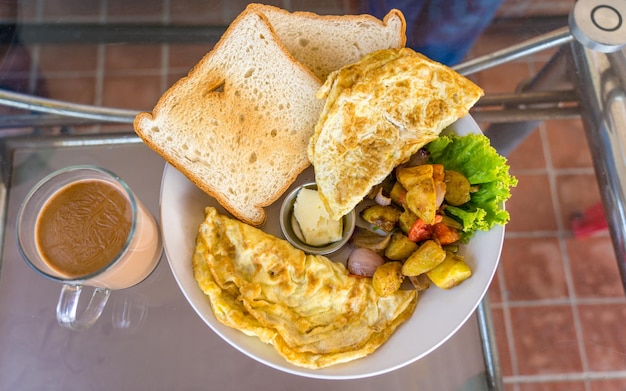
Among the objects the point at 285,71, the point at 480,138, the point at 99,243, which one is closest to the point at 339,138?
the point at 285,71

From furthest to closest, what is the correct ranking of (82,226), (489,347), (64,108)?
(64,108)
(489,347)
(82,226)

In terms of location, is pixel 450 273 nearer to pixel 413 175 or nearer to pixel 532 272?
pixel 413 175

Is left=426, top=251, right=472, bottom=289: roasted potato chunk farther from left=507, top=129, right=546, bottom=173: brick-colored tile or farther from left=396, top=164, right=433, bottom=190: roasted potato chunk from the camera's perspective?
left=507, top=129, right=546, bottom=173: brick-colored tile

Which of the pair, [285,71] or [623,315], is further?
[623,315]

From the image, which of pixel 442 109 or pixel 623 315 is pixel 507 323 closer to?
pixel 623 315

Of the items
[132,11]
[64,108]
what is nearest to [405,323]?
[64,108]

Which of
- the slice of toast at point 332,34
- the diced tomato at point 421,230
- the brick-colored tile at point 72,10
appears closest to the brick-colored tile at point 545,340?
the diced tomato at point 421,230
